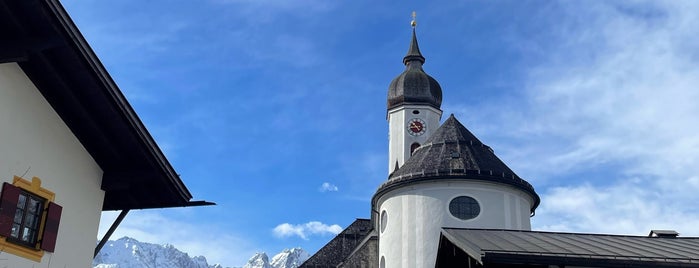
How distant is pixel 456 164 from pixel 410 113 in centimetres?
1724

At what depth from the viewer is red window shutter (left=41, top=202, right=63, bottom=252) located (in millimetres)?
9297

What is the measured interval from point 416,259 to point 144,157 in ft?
62.2

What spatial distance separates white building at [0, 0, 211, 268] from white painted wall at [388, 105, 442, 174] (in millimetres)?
34400

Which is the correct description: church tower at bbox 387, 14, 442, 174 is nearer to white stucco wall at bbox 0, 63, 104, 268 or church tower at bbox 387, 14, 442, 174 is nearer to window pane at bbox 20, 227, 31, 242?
white stucco wall at bbox 0, 63, 104, 268

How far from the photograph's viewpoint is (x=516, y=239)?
11.6 metres

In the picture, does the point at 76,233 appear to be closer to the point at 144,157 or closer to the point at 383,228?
the point at 144,157

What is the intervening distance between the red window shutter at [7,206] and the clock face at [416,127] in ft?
122

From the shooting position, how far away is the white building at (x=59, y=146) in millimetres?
8383

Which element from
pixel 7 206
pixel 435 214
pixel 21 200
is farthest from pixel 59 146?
pixel 435 214

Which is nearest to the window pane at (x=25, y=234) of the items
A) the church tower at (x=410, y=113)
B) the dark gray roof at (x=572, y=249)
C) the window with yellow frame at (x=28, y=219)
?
the window with yellow frame at (x=28, y=219)

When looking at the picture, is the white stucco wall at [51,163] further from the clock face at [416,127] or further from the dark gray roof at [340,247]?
the clock face at [416,127]

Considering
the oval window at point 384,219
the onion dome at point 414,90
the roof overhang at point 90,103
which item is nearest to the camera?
the roof overhang at point 90,103

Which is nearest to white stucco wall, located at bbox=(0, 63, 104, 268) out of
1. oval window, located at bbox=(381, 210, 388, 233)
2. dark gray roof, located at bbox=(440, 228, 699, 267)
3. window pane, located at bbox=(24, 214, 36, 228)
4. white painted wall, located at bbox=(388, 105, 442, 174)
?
window pane, located at bbox=(24, 214, 36, 228)

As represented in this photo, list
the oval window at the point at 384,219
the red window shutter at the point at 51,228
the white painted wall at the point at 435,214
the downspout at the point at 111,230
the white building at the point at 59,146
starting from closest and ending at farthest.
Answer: the white building at the point at 59,146
the red window shutter at the point at 51,228
the downspout at the point at 111,230
the white painted wall at the point at 435,214
the oval window at the point at 384,219
